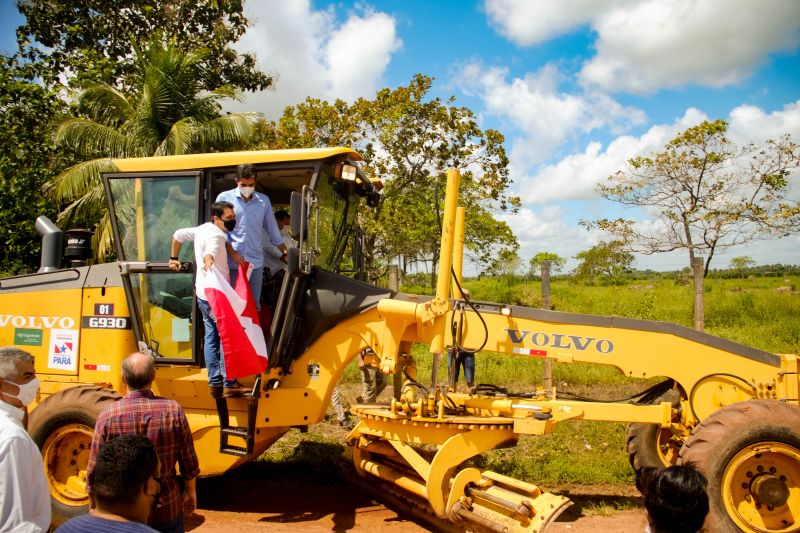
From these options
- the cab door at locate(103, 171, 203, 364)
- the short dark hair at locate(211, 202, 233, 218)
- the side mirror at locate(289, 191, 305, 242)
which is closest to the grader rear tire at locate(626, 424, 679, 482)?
the side mirror at locate(289, 191, 305, 242)

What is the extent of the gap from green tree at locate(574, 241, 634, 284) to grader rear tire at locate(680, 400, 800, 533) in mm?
23038

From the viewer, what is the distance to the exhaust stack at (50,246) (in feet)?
20.1

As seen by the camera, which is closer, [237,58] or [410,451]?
[410,451]

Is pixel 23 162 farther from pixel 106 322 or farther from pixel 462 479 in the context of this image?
pixel 462 479

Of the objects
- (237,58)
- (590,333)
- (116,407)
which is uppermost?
(237,58)

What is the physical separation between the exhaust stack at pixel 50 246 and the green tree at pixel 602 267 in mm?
23954

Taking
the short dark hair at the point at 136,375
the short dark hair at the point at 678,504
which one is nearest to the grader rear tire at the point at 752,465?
the short dark hair at the point at 678,504

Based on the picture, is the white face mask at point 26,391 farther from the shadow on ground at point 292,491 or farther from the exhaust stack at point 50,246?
the exhaust stack at point 50,246

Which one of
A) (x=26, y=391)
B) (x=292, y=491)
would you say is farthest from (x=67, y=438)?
(x=26, y=391)

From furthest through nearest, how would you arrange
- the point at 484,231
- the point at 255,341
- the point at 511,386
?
the point at 484,231 → the point at 511,386 → the point at 255,341

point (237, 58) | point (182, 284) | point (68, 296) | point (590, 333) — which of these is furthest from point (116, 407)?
point (237, 58)

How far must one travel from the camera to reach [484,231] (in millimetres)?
17203

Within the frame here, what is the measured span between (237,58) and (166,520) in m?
16.6

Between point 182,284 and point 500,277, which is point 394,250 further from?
point 182,284
